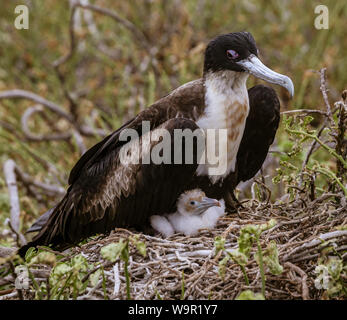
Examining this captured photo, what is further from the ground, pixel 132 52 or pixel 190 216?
pixel 132 52

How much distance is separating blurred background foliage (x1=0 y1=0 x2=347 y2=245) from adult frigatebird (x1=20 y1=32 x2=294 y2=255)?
1.45m

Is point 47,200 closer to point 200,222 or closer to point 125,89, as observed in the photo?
point 125,89

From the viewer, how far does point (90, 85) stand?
251 inches

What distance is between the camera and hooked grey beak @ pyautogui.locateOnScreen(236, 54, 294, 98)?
3.00 m

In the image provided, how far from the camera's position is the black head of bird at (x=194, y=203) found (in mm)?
3180

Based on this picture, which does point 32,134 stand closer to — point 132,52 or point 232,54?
point 132,52

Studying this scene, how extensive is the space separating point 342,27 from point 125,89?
93.7 inches

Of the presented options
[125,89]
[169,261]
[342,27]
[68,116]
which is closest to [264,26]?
[342,27]

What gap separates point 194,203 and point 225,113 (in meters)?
0.49

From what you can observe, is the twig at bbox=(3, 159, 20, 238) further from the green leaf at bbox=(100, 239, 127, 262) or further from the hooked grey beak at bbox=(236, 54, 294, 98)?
the hooked grey beak at bbox=(236, 54, 294, 98)

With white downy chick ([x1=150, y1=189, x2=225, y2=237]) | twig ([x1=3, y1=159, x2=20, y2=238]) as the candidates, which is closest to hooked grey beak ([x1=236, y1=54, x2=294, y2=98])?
white downy chick ([x1=150, y1=189, x2=225, y2=237])

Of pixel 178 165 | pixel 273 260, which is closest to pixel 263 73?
pixel 178 165

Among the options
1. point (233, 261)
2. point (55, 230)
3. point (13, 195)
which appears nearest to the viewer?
point (233, 261)

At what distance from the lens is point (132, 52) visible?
19.0 feet
